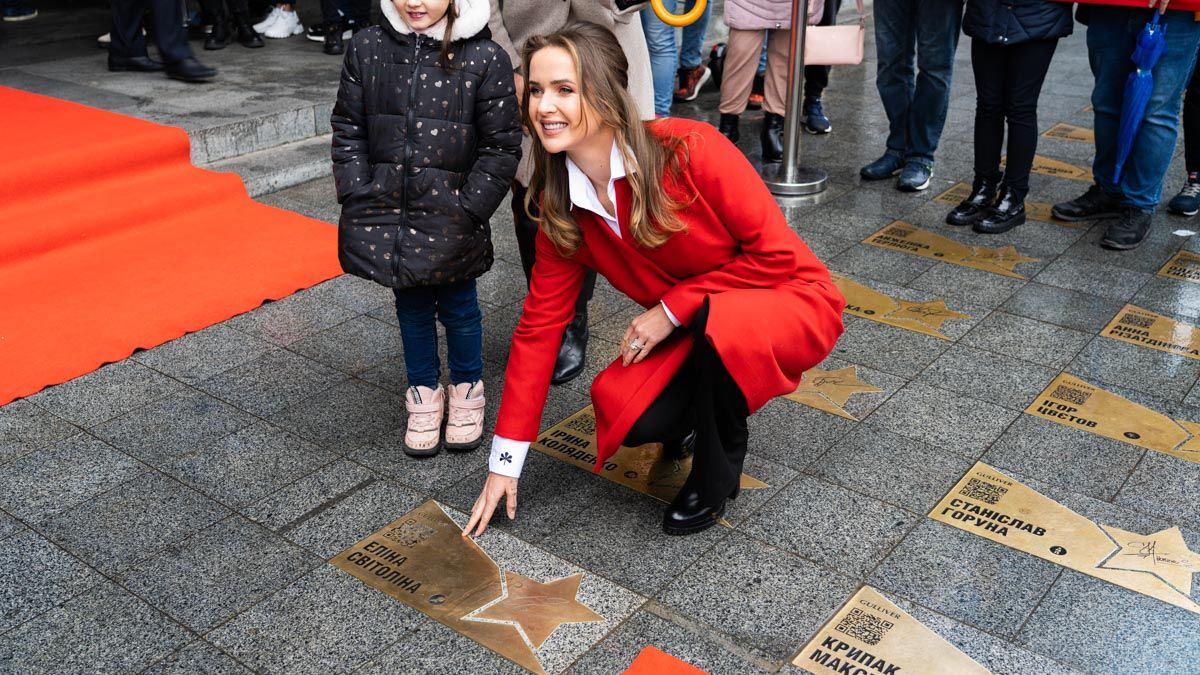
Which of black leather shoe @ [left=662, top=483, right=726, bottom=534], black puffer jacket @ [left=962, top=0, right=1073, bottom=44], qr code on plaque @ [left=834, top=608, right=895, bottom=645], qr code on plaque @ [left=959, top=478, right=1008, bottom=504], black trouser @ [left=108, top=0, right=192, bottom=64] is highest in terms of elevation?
black puffer jacket @ [left=962, top=0, right=1073, bottom=44]

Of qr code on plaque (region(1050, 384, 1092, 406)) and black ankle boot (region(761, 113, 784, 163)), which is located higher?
black ankle boot (region(761, 113, 784, 163))

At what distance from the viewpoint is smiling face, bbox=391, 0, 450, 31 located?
2.91 meters

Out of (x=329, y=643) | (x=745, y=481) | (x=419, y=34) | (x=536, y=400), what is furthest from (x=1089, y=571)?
(x=419, y=34)

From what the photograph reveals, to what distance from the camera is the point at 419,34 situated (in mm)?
2988

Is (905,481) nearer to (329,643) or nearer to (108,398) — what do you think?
(329,643)

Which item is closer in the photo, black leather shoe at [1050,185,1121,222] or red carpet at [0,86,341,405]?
red carpet at [0,86,341,405]

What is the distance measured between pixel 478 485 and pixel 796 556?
34.8 inches
